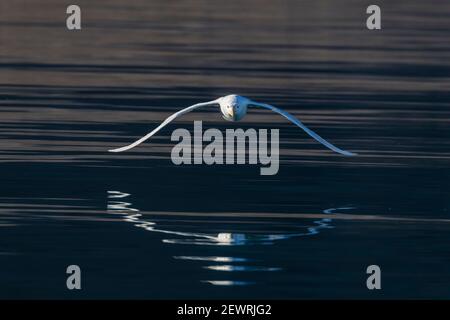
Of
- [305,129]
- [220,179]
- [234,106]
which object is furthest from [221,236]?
[234,106]

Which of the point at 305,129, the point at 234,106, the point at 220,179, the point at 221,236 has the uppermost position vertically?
the point at 234,106

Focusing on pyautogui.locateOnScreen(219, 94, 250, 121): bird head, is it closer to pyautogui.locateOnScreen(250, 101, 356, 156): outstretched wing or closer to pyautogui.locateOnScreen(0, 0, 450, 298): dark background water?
pyautogui.locateOnScreen(250, 101, 356, 156): outstretched wing

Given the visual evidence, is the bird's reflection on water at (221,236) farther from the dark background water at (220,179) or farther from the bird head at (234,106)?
the bird head at (234,106)

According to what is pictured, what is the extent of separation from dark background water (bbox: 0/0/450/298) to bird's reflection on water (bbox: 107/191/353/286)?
0.11 ft

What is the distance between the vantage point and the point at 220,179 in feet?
71.6

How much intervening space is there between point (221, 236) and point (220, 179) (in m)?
3.24

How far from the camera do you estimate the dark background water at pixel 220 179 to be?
17000mm

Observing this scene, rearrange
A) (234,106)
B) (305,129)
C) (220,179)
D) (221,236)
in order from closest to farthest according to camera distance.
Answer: (221,236) → (220,179) → (305,129) → (234,106)

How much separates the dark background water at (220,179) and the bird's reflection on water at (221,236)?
33mm

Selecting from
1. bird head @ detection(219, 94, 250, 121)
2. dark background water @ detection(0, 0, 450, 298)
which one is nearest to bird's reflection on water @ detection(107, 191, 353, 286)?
dark background water @ detection(0, 0, 450, 298)

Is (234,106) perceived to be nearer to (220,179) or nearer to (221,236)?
(220,179)

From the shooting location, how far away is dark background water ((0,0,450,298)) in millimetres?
17000
